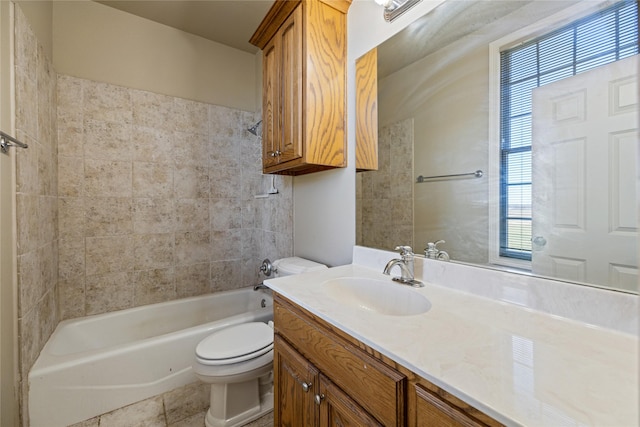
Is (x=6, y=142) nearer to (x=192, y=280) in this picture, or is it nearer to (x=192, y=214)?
(x=192, y=214)

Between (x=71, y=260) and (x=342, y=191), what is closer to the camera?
(x=342, y=191)

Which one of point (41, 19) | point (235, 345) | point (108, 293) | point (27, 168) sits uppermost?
point (41, 19)

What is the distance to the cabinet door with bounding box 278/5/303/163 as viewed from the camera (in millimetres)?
1444

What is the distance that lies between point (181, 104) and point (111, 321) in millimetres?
1817

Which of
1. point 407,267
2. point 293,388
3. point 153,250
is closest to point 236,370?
point 293,388

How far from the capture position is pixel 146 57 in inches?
85.7

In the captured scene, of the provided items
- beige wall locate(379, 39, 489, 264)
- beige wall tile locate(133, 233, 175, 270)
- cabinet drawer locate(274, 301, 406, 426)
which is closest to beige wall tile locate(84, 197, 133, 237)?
beige wall tile locate(133, 233, 175, 270)

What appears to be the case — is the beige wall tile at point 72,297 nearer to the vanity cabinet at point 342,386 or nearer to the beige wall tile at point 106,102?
the beige wall tile at point 106,102

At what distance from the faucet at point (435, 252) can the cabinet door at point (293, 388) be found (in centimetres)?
64

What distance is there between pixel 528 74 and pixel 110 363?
7.66ft

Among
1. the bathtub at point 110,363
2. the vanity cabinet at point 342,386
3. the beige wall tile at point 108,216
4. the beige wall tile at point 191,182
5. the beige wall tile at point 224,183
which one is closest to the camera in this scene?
the vanity cabinet at point 342,386

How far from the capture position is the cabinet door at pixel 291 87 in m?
1.44

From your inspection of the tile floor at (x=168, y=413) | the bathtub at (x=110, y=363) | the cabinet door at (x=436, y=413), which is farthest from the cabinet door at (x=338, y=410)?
the bathtub at (x=110, y=363)

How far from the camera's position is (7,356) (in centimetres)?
117
